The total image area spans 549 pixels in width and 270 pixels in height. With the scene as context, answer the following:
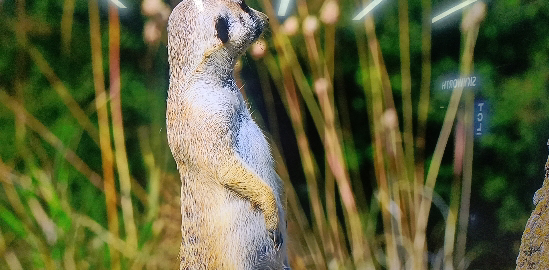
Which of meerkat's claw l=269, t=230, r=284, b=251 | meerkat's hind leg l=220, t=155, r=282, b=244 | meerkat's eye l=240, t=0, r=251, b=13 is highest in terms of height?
meerkat's eye l=240, t=0, r=251, b=13

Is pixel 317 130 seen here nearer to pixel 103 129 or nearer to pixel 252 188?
pixel 252 188

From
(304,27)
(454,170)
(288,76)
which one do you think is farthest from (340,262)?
(304,27)

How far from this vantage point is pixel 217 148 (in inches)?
52.2

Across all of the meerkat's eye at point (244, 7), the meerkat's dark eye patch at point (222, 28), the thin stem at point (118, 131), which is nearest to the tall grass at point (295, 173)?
the thin stem at point (118, 131)

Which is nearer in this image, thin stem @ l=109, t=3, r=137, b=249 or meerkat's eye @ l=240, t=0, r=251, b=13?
meerkat's eye @ l=240, t=0, r=251, b=13

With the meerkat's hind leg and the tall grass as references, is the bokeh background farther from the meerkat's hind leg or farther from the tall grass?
the meerkat's hind leg

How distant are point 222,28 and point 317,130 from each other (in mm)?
792

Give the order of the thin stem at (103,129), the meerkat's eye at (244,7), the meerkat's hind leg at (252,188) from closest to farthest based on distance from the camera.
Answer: the meerkat's hind leg at (252,188) < the meerkat's eye at (244,7) < the thin stem at (103,129)

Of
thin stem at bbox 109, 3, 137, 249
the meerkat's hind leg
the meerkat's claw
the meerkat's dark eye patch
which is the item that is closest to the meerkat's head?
the meerkat's dark eye patch

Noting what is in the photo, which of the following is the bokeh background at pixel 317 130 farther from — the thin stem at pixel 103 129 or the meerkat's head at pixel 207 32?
the meerkat's head at pixel 207 32

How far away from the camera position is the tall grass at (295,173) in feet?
5.95

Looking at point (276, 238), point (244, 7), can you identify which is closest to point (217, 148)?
point (276, 238)

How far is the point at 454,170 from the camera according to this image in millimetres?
2102

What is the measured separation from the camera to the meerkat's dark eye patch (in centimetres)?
138
